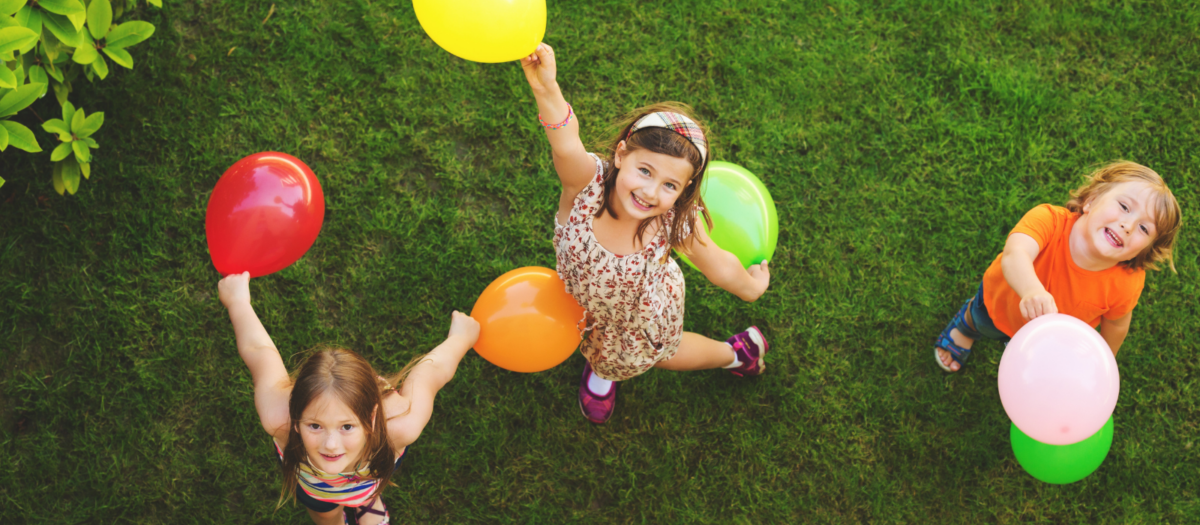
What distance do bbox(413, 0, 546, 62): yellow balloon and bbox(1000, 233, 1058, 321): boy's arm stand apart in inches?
60.1

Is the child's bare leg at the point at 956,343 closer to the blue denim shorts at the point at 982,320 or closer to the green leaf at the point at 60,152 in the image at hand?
the blue denim shorts at the point at 982,320

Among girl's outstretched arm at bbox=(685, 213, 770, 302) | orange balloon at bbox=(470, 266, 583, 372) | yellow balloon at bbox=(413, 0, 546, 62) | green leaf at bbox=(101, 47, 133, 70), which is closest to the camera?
yellow balloon at bbox=(413, 0, 546, 62)

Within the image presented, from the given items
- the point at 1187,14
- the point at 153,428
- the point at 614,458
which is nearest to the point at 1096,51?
the point at 1187,14

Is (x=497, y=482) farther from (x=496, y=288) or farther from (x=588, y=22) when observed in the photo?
(x=588, y=22)

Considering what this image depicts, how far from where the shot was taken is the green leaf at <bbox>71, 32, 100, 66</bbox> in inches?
95.4

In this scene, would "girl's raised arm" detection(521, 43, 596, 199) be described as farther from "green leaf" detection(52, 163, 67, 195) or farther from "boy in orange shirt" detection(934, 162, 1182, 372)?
"green leaf" detection(52, 163, 67, 195)

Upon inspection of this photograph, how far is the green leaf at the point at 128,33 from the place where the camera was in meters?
2.54

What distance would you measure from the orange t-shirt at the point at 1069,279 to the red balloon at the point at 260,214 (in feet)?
6.93

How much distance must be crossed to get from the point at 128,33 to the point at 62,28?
0.30 metres

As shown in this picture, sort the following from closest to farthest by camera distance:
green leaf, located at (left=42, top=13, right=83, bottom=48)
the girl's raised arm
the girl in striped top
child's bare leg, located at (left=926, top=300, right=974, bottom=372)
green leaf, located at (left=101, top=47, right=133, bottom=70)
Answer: the girl's raised arm
the girl in striped top
green leaf, located at (left=42, top=13, right=83, bottom=48)
green leaf, located at (left=101, top=47, right=133, bottom=70)
child's bare leg, located at (left=926, top=300, right=974, bottom=372)

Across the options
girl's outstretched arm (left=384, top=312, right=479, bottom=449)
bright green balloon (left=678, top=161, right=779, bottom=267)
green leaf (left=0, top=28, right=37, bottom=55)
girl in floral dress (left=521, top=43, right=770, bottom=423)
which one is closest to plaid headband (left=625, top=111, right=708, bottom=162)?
girl in floral dress (left=521, top=43, right=770, bottom=423)

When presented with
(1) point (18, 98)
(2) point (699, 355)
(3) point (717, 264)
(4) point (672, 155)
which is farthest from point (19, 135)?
(2) point (699, 355)

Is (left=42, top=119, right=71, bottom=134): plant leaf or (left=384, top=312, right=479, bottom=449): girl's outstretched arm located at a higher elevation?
(left=42, top=119, right=71, bottom=134): plant leaf

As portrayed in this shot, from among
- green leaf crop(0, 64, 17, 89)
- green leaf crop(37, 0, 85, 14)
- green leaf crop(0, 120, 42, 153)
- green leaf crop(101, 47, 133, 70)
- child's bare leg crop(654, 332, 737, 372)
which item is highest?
green leaf crop(37, 0, 85, 14)
